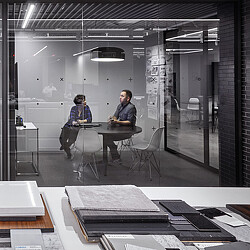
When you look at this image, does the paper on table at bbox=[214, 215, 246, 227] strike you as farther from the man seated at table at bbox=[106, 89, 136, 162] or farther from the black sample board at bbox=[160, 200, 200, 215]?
the man seated at table at bbox=[106, 89, 136, 162]

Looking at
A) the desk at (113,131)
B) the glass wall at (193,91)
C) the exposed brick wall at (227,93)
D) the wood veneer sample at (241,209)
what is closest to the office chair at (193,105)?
the glass wall at (193,91)

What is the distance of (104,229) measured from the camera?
123 centimetres

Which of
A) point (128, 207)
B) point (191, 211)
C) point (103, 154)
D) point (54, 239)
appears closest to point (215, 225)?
point (191, 211)

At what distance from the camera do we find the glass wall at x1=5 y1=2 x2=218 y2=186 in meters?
5.52

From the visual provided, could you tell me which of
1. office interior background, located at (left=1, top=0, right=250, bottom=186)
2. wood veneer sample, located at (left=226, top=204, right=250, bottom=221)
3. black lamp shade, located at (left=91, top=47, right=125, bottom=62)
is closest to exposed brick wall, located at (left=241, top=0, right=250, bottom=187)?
office interior background, located at (left=1, top=0, right=250, bottom=186)

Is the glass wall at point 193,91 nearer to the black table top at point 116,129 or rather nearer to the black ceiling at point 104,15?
the black ceiling at point 104,15

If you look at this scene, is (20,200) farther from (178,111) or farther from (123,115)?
(178,111)

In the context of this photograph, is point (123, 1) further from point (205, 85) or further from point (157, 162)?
point (157, 162)

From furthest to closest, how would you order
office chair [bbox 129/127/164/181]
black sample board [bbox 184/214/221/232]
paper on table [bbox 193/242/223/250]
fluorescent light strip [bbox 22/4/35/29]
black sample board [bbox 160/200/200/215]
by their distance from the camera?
office chair [bbox 129/127/164/181] → fluorescent light strip [bbox 22/4/35/29] → black sample board [bbox 160/200/200/215] → black sample board [bbox 184/214/221/232] → paper on table [bbox 193/242/223/250]

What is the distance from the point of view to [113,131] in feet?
18.7

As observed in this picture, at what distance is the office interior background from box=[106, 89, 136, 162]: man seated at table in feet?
0.25

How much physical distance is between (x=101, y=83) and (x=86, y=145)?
0.81m

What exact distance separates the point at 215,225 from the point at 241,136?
4.60 m

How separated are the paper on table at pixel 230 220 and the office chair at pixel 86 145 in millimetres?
4279
